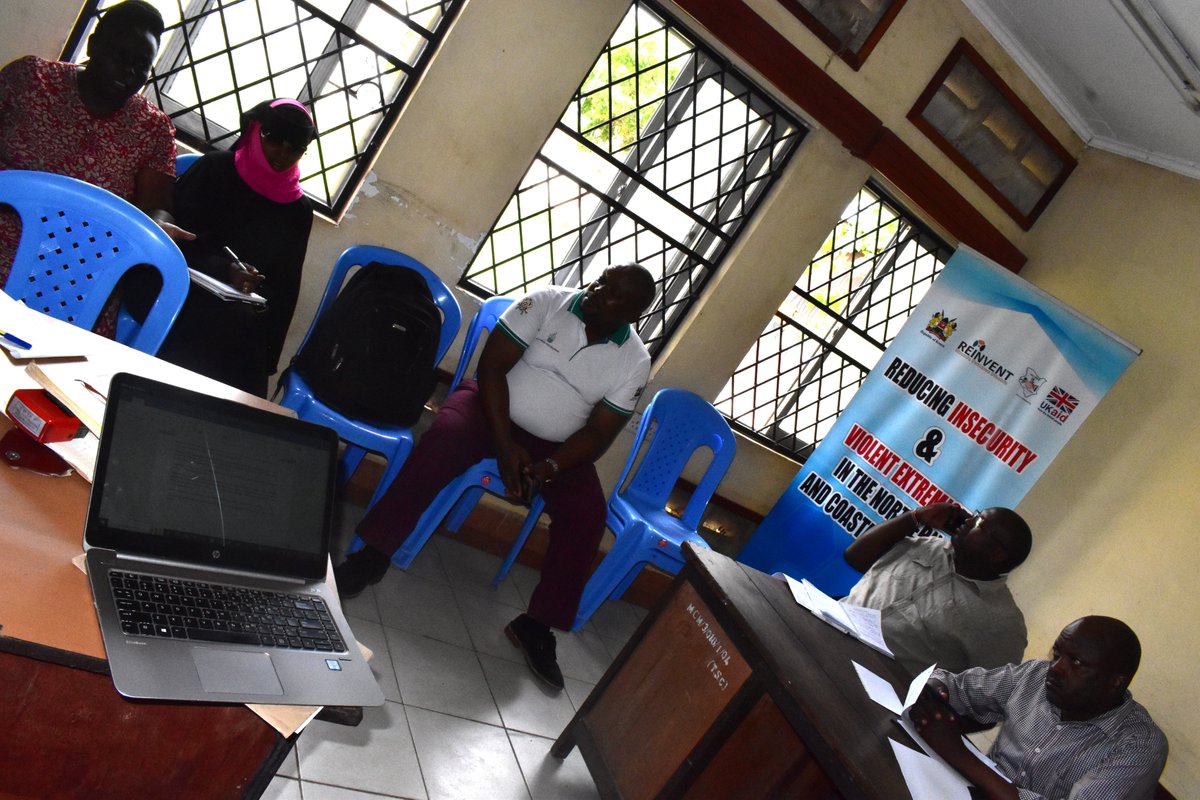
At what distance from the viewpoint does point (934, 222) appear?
13.9 feet

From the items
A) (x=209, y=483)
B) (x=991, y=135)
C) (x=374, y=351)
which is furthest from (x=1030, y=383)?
(x=209, y=483)

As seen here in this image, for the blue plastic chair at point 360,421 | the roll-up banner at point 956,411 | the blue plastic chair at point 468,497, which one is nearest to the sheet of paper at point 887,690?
the blue plastic chair at point 468,497

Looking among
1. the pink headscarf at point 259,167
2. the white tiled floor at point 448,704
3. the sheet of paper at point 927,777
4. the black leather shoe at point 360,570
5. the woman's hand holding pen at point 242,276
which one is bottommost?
the white tiled floor at point 448,704

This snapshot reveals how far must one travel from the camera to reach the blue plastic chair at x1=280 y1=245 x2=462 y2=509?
9.33 ft

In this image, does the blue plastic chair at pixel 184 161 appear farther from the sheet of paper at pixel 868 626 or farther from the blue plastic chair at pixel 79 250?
the sheet of paper at pixel 868 626

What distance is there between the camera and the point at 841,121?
3.71 m

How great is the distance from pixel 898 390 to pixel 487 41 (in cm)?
232

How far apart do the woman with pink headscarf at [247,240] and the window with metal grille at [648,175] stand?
0.82 metres

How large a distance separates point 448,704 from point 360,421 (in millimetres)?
934

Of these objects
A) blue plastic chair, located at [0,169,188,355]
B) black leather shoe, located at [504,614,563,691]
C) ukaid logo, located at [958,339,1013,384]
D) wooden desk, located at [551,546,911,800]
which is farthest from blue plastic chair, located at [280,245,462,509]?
ukaid logo, located at [958,339,1013,384]

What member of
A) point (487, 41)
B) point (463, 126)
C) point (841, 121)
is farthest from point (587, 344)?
point (841, 121)

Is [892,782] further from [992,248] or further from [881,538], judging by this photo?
[992,248]

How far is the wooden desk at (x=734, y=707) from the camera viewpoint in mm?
1990

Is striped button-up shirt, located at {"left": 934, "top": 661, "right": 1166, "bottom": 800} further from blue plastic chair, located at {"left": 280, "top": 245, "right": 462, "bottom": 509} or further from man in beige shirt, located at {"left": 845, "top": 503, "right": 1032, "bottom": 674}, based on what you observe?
blue plastic chair, located at {"left": 280, "top": 245, "right": 462, "bottom": 509}
